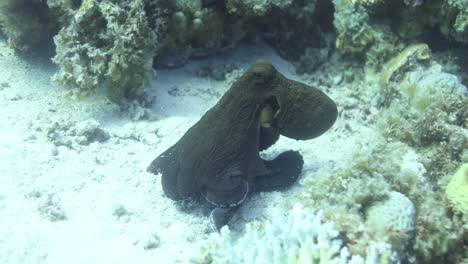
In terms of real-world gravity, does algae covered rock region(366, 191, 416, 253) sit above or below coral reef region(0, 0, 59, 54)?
below

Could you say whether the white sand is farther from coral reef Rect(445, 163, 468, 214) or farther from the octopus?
coral reef Rect(445, 163, 468, 214)

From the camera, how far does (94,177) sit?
4.51 metres

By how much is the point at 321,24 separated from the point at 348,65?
1438 mm

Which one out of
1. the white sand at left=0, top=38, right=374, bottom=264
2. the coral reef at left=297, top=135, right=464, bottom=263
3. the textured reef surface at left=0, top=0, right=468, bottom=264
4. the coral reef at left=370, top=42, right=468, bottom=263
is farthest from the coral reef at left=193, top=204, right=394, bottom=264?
the white sand at left=0, top=38, right=374, bottom=264

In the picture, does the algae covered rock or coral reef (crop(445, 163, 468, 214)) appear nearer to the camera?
the algae covered rock

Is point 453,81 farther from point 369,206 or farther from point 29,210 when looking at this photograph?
point 29,210

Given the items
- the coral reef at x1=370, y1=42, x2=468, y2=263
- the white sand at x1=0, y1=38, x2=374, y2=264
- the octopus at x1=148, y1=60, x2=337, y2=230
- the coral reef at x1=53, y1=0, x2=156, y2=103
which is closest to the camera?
the coral reef at x1=370, y1=42, x2=468, y2=263

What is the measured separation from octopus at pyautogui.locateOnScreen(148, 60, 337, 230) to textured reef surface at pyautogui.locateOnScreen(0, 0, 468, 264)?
0.02m

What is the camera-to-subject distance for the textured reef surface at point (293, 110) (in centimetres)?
286

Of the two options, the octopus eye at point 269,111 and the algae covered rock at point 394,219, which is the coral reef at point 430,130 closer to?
the algae covered rock at point 394,219

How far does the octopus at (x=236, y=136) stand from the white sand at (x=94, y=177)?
0.35m

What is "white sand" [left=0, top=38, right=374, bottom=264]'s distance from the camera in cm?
351

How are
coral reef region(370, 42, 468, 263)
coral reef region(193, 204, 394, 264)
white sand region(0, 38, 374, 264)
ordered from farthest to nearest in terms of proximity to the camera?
white sand region(0, 38, 374, 264)
coral reef region(370, 42, 468, 263)
coral reef region(193, 204, 394, 264)

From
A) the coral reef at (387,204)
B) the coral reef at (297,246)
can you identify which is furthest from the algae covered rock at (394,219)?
the coral reef at (297,246)
